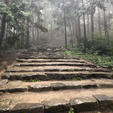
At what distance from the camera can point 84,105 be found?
1.90 meters

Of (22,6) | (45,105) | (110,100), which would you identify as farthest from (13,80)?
(22,6)

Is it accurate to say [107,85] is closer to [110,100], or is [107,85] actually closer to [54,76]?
[110,100]

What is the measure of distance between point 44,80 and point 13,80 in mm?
979

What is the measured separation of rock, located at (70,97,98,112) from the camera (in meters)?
1.87

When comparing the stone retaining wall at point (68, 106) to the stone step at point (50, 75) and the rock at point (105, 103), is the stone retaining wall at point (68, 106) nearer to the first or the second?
the rock at point (105, 103)

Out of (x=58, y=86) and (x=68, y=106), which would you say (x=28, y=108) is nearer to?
(x=68, y=106)

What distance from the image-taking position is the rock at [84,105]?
187cm

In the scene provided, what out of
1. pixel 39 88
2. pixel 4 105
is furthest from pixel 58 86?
pixel 4 105

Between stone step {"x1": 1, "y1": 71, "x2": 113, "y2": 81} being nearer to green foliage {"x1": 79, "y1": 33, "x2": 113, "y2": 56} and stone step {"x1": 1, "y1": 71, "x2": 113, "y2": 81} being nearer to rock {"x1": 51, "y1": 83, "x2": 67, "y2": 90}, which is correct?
rock {"x1": 51, "y1": 83, "x2": 67, "y2": 90}

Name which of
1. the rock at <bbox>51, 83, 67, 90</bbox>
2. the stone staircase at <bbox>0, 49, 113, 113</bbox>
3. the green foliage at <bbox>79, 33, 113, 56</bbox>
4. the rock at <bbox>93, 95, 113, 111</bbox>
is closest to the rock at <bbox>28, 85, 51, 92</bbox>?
the stone staircase at <bbox>0, 49, 113, 113</bbox>

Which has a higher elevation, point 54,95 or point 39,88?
point 39,88

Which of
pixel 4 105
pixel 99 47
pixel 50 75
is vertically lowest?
pixel 4 105

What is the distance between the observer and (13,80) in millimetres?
2979

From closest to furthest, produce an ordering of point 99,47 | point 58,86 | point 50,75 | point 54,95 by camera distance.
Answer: point 54,95
point 58,86
point 50,75
point 99,47
